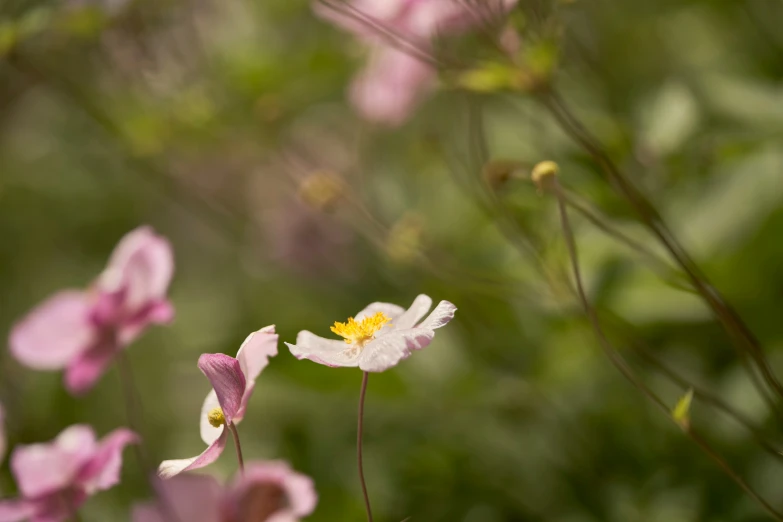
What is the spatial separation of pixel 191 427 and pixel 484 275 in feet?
1.48

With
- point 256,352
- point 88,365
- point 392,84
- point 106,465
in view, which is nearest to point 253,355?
point 256,352

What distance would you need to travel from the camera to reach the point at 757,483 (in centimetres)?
59

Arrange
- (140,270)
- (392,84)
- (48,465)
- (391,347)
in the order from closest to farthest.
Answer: (391,347)
(48,465)
(140,270)
(392,84)

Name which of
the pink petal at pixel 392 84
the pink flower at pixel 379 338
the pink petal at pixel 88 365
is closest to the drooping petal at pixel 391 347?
the pink flower at pixel 379 338

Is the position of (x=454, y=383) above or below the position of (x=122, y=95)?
below

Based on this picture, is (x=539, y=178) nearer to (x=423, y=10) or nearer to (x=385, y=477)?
(x=423, y=10)

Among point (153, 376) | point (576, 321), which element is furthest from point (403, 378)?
point (153, 376)

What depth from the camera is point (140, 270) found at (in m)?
0.56

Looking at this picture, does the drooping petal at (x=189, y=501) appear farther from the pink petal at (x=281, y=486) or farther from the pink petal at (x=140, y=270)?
the pink petal at (x=140, y=270)

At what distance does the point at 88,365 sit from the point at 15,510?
14cm

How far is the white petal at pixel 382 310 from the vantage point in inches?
16.2

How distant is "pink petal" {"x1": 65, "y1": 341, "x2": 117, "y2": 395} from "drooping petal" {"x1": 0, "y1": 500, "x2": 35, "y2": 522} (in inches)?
4.6

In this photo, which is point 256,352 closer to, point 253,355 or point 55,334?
point 253,355

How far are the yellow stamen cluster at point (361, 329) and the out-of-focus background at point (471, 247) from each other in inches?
4.7
